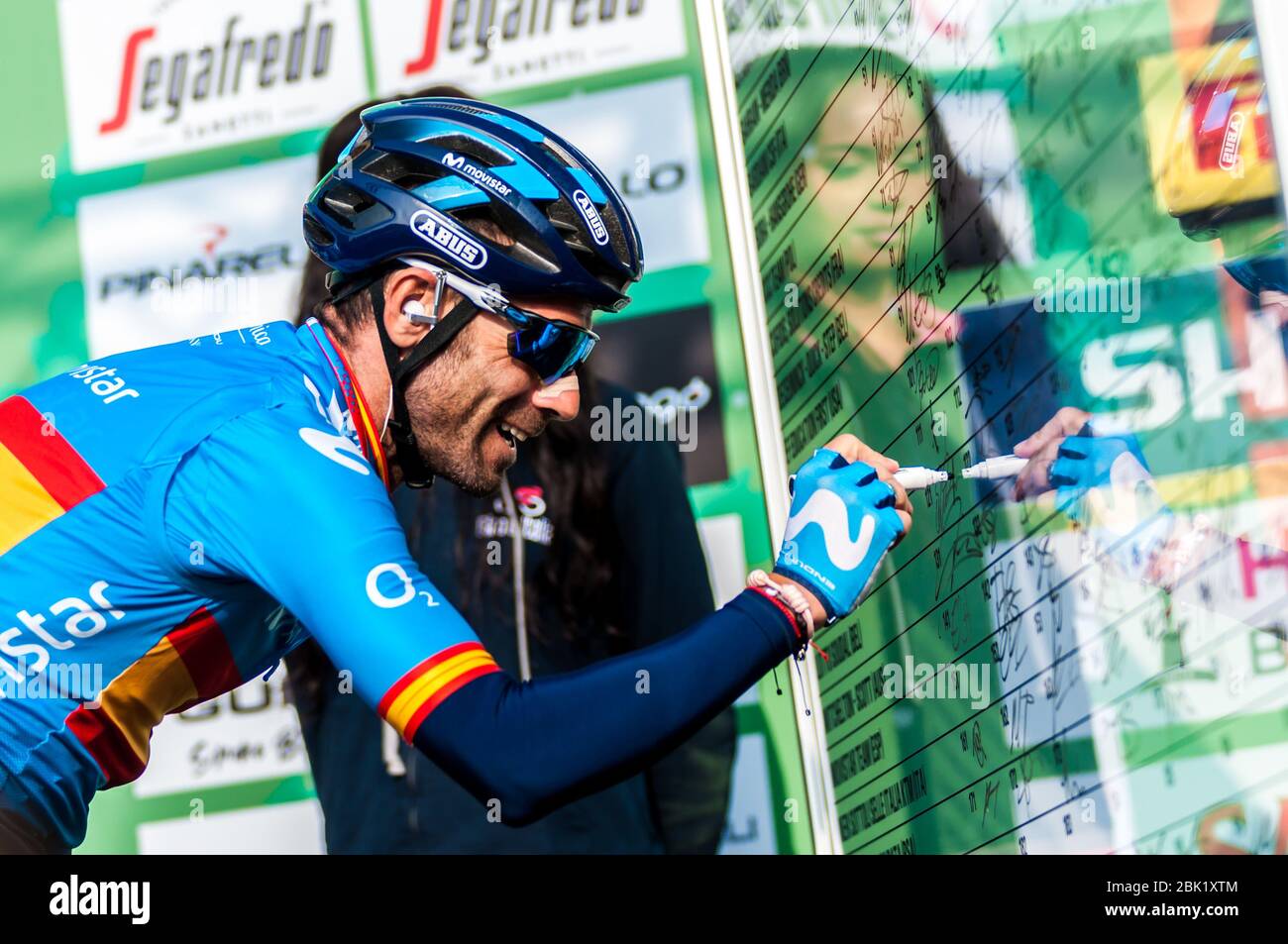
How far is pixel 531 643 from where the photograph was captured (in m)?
3.16

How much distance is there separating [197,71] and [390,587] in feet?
8.82

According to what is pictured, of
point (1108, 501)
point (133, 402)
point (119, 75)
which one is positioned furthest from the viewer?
point (119, 75)

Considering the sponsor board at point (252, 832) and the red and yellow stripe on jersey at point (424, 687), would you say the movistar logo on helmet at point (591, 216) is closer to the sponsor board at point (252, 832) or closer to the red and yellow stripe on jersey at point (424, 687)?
the red and yellow stripe on jersey at point (424, 687)

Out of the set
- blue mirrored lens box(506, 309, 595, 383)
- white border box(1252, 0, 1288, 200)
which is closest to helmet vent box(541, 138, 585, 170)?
blue mirrored lens box(506, 309, 595, 383)

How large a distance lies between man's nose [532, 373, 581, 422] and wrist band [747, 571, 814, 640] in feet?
1.32

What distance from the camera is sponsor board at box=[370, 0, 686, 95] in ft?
11.8

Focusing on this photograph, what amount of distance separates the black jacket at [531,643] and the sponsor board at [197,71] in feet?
3.92

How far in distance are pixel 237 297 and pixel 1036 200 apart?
2.28m

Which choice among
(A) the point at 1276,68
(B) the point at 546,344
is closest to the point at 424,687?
(B) the point at 546,344

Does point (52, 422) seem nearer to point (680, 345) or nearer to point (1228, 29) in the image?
point (1228, 29)

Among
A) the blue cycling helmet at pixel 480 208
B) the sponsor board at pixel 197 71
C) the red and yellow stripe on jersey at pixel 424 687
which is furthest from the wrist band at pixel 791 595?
the sponsor board at pixel 197 71

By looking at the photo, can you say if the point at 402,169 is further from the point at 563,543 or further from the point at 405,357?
the point at 563,543
